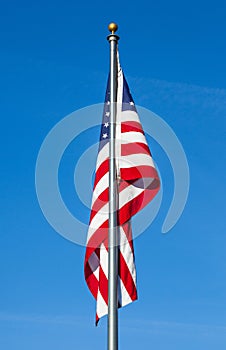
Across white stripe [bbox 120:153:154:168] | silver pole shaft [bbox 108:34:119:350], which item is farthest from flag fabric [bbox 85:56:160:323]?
silver pole shaft [bbox 108:34:119:350]

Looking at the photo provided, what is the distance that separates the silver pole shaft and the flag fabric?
0.29 meters

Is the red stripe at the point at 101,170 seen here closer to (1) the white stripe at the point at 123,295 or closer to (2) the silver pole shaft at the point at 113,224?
(2) the silver pole shaft at the point at 113,224

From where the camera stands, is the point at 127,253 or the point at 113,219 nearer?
the point at 113,219

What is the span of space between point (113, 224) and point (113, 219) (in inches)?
3.7

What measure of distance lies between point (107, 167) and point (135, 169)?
57cm

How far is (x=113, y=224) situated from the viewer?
1362cm

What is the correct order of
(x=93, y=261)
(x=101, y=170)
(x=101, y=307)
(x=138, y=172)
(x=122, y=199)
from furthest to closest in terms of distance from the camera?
(x=101, y=170) < (x=138, y=172) < (x=93, y=261) < (x=122, y=199) < (x=101, y=307)

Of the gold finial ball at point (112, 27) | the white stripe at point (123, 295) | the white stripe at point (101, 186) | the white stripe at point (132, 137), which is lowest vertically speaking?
the white stripe at point (123, 295)

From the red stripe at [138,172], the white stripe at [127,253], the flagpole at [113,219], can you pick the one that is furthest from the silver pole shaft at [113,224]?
the red stripe at [138,172]

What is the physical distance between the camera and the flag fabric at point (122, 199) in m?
13.9

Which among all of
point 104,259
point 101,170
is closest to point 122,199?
point 101,170

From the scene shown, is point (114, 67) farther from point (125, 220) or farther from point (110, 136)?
point (125, 220)

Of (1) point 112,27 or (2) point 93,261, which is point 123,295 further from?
(1) point 112,27

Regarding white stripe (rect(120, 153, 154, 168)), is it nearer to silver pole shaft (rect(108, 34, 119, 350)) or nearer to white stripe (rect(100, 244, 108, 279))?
silver pole shaft (rect(108, 34, 119, 350))
